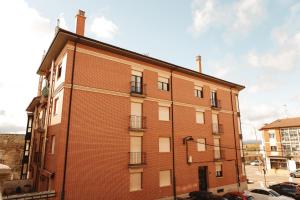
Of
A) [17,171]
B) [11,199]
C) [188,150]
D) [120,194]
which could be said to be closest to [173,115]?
[188,150]

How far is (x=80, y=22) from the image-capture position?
17328 mm

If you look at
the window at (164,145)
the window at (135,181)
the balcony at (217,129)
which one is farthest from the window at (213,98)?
the window at (135,181)

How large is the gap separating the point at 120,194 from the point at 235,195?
31.3 feet

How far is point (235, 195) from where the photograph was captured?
17.8 m

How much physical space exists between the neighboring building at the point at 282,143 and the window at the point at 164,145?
35.2 meters

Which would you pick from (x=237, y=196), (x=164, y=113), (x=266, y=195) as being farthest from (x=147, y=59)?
(x=266, y=195)

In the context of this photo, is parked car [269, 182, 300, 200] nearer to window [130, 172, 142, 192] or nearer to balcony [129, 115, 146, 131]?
window [130, 172, 142, 192]

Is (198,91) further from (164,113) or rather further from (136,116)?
(136,116)

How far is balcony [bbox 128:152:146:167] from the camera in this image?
16.2 m

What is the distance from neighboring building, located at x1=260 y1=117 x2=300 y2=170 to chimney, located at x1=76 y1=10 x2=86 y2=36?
43.1m

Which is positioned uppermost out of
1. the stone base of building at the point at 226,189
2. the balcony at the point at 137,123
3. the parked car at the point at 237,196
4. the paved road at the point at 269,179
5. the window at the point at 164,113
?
the window at the point at 164,113

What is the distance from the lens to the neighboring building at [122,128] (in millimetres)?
14367

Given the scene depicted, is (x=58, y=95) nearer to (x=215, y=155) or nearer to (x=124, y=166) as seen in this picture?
(x=124, y=166)

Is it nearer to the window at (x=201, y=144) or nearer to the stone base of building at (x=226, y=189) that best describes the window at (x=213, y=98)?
the window at (x=201, y=144)
